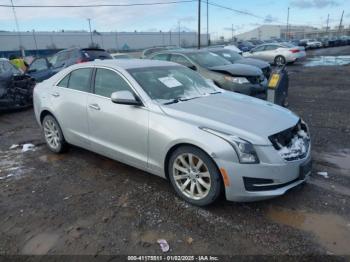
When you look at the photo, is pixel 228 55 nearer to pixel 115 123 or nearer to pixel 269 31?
pixel 115 123

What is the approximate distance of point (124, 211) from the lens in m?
3.66

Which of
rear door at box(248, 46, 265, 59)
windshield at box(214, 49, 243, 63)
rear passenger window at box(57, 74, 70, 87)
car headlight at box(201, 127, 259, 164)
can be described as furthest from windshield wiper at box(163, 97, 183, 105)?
rear door at box(248, 46, 265, 59)

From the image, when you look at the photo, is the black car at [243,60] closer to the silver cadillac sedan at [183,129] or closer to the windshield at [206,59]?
the windshield at [206,59]

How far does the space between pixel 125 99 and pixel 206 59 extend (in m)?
5.80

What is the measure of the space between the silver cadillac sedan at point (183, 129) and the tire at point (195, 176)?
11mm

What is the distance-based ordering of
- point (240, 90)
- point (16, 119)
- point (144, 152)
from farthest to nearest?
point (16, 119) < point (240, 90) < point (144, 152)

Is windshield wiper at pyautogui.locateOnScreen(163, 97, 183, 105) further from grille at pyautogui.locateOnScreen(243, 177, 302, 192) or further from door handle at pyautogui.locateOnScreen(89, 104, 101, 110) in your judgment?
grille at pyautogui.locateOnScreen(243, 177, 302, 192)

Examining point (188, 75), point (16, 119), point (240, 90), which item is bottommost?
point (16, 119)

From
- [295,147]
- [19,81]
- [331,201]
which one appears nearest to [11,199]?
[295,147]

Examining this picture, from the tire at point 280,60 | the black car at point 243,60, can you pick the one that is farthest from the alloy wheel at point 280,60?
the black car at point 243,60

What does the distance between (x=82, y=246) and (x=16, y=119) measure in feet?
21.9

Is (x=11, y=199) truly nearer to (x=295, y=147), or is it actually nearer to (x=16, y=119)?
(x=295, y=147)

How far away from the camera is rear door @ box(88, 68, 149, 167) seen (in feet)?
13.1

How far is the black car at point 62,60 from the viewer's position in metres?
11.5
